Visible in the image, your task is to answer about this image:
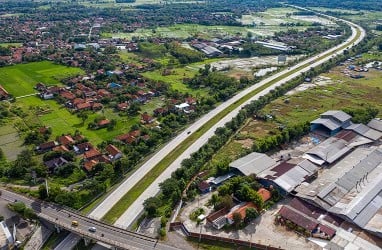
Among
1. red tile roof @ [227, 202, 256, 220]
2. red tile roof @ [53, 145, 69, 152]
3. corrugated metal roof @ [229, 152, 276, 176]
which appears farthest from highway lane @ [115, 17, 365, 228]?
red tile roof @ [53, 145, 69, 152]

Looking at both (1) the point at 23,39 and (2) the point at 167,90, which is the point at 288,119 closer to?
(2) the point at 167,90

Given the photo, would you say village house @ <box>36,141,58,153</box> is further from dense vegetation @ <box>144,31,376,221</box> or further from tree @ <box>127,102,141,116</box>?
dense vegetation @ <box>144,31,376,221</box>

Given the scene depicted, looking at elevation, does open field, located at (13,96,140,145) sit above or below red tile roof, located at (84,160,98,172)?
below

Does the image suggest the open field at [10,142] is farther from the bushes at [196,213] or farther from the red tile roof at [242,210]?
the red tile roof at [242,210]

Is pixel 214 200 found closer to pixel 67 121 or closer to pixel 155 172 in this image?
pixel 155 172

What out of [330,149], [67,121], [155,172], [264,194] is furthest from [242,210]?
[67,121]

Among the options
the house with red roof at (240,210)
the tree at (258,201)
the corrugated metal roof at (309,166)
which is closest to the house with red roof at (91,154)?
the house with red roof at (240,210)
